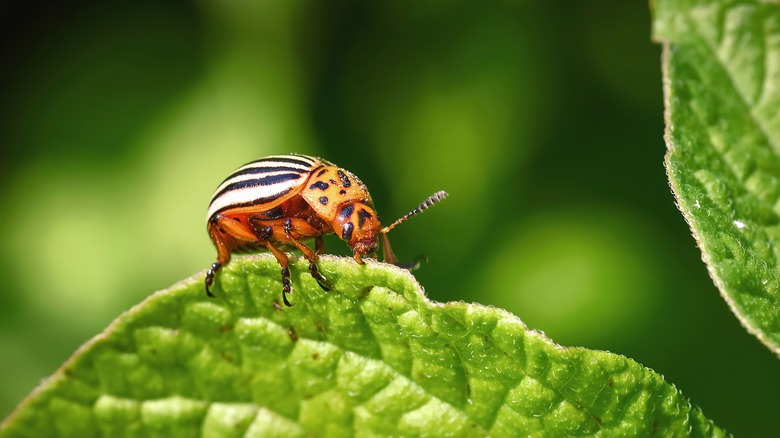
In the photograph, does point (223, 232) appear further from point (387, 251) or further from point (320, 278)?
point (320, 278)

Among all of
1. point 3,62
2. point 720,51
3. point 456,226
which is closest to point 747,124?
point 720,51

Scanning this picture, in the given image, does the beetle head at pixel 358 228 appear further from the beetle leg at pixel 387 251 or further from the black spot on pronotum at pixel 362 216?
the beetle leg at pixel 387 251

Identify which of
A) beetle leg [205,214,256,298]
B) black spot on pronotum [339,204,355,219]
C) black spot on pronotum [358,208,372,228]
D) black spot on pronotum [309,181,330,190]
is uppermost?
black spot on pronotum [309,181,330,190]

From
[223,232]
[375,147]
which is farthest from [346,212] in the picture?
[375,147]

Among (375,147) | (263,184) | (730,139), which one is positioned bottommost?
(730,139)

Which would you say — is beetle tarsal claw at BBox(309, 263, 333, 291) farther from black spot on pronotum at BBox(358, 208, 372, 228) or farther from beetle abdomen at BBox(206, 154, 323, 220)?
beetle abdomen at BBox(206, 154, 323, 220)

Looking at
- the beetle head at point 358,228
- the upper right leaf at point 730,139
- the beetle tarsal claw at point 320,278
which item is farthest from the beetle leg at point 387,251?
the upper right leaf at point 730,139

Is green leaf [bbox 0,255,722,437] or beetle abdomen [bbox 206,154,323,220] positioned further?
beetle abdomen [bbox 206,154,323,220]

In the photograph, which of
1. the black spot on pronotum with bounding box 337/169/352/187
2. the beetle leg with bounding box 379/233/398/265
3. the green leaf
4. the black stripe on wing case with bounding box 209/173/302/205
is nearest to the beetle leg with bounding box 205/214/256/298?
the black stripe on wing case with bounding box 209/173/302/205

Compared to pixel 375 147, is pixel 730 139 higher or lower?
lower
